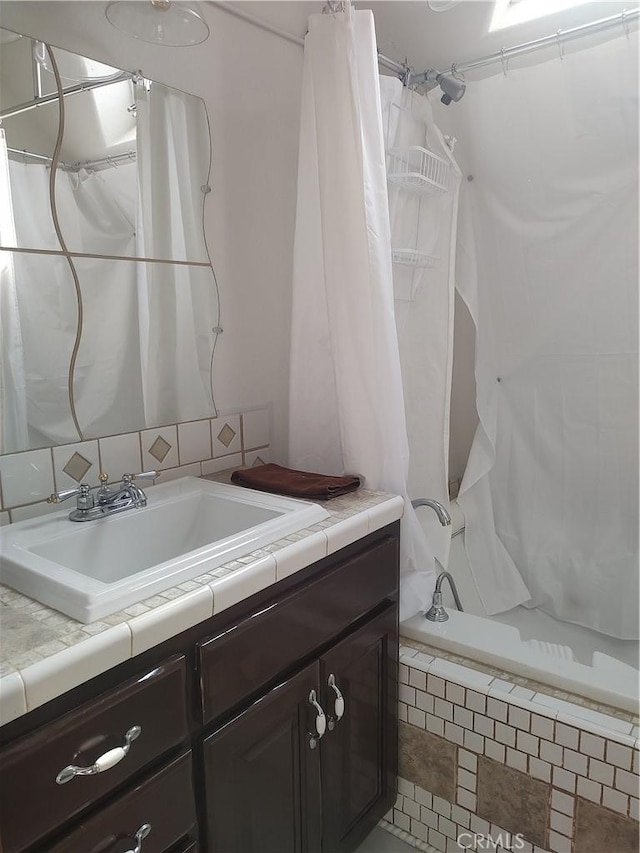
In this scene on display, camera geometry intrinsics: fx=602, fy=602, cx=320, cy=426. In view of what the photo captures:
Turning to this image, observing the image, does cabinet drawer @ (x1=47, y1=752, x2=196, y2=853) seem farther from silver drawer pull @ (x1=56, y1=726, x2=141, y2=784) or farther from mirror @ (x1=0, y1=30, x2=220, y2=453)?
mirror @ (x1=0, y1=30, x2=220, y2=453)

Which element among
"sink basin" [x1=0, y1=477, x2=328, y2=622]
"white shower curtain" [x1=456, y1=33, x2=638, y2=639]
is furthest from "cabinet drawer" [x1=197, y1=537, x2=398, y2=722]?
"white shower curtain" [x1=456, y1=33, x2=638, y2=639]

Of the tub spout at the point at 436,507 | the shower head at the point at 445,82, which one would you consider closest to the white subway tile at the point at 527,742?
the tub spout at the point at 436,507

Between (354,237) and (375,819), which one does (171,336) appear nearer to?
(354,237)

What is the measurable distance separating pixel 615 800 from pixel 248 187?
1.70 meters

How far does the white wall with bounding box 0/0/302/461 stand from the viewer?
1548mm

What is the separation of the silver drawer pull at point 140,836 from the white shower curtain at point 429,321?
1.25m

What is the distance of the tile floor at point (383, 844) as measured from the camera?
155 cm

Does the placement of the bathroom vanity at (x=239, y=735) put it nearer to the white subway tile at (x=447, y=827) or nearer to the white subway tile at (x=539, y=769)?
the white subway tile at (x=447, y=827)

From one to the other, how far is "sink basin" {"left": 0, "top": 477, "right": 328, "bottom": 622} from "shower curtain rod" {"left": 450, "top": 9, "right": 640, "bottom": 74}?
1.53 metres

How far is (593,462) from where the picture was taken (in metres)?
2.02

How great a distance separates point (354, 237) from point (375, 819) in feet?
4.69

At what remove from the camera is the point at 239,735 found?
1.04 metres

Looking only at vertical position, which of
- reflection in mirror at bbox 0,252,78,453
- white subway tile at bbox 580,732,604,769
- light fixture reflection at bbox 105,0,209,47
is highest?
light fixture reflection at bbox 105,0,209,47

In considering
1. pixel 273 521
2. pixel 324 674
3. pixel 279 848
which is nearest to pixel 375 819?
pixel 279 848
